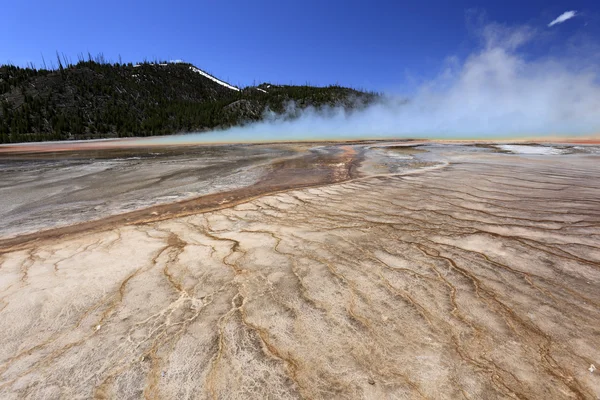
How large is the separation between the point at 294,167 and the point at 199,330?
327 inches

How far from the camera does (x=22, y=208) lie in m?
5.52

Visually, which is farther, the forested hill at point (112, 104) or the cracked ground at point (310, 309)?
the forested hill at point (112, 104)

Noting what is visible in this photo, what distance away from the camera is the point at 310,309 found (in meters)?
2.33

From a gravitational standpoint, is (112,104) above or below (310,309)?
above

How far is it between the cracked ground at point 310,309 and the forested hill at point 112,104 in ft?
184

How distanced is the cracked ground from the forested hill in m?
56.1

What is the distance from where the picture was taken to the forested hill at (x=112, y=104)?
2191 inches

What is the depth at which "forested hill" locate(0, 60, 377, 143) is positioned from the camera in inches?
2191

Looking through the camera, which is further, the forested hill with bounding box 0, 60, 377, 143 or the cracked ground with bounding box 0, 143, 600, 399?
the forested hill with bounding box 0, 60, 377, 143

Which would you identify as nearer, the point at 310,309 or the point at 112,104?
the point at 310,309

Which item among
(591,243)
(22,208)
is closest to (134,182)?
(22,208)

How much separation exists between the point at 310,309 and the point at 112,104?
86.5 meters

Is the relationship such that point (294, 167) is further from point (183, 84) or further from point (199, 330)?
point (183, 84)

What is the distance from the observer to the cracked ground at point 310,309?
1.69 metres
